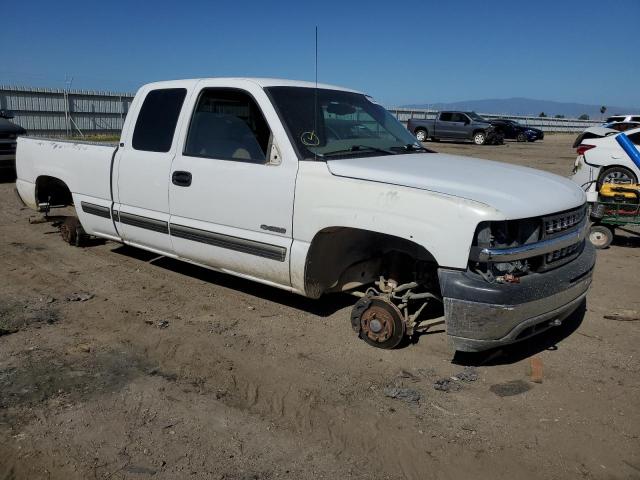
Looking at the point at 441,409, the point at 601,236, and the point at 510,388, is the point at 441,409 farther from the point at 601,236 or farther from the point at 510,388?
the point at 601,236

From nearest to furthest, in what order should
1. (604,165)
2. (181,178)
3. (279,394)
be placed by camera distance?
1. (279,394)
2. (181,178)
3. (604,165)

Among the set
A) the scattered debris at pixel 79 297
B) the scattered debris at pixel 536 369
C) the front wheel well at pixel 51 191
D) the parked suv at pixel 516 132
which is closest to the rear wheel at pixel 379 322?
the scattered debris at pixel 536 369

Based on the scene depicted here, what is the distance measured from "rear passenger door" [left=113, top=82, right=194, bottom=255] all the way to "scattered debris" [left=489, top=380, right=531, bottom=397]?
3.13m

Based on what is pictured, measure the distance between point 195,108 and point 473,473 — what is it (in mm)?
3707

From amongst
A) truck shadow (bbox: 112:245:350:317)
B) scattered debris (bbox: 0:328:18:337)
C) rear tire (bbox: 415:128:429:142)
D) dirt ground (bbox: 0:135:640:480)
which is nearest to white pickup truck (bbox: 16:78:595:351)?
truck shadow (bbox: 112:245:350:317)

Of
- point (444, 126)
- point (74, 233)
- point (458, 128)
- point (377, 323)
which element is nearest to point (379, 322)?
point (377, 323)

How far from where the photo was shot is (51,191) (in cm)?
719

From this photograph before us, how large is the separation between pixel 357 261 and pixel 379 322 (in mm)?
551

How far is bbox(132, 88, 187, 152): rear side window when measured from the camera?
5.15 metres

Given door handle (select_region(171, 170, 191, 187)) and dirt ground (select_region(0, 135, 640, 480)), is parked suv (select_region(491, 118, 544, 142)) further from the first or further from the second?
door handle (select_region(171, 170, 191, 187))

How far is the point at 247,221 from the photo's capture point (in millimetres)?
4543

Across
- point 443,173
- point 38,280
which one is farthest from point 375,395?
point 38,280

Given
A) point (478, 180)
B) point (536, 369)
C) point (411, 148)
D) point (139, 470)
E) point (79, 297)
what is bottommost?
point (139, 470)

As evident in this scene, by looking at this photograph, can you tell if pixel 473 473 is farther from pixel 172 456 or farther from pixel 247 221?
pixel 247 221
